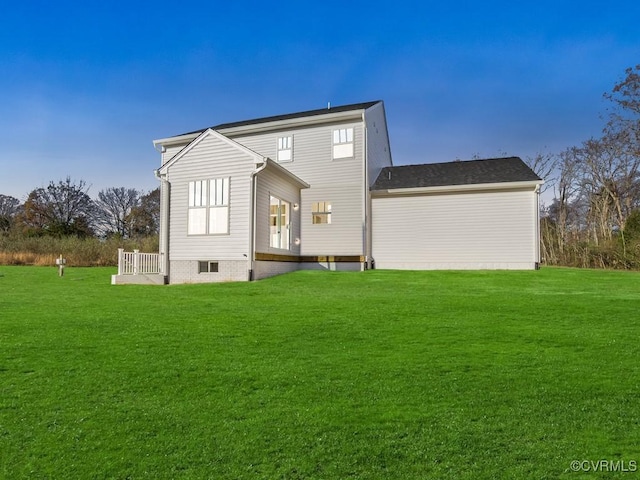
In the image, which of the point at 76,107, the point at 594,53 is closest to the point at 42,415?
the point at 76,107

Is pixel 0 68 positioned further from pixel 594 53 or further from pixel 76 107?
pixel 594 53

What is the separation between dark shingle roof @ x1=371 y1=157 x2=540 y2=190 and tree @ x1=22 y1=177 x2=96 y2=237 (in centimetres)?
3851

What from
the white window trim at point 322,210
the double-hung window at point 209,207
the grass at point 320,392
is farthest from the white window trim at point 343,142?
the grass at point 320,392

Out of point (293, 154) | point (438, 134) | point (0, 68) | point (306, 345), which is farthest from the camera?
point (438, 134)

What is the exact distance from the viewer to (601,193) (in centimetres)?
2908

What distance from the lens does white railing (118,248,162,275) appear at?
553 inches

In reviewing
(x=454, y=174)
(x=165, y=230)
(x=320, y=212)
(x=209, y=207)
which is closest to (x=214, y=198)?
(x=209, y=207)

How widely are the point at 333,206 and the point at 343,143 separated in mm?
2564

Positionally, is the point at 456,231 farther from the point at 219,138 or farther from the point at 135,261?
the point at 135,261

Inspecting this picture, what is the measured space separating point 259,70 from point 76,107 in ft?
30.6

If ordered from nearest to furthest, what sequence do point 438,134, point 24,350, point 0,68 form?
1. point 24,350
2. point 0,68
3. point 438,134

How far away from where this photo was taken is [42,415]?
3.28 meters

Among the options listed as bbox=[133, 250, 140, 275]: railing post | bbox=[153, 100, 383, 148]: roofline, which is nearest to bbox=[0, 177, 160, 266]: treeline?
bbox=[153, 100, 383, 148]: roofline

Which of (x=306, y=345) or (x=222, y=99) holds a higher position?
(x=222, y=99)
